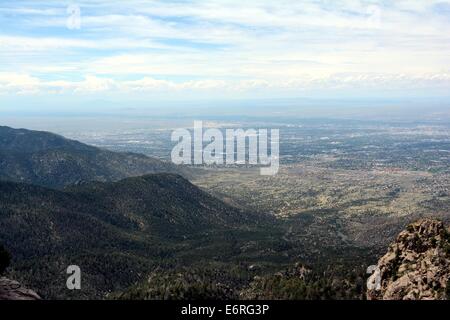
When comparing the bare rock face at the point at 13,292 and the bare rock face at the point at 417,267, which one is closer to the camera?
the bare rock face at the point at 13,292

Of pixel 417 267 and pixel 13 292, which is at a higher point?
pixel 13 292

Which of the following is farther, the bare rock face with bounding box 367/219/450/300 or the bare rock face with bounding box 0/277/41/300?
the bare rock face with bounding box 367/219/450/300

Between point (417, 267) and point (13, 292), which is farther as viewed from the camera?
A: point (417, 267)

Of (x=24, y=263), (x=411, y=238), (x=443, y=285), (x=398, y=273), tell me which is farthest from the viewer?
(x=24, y=263)
